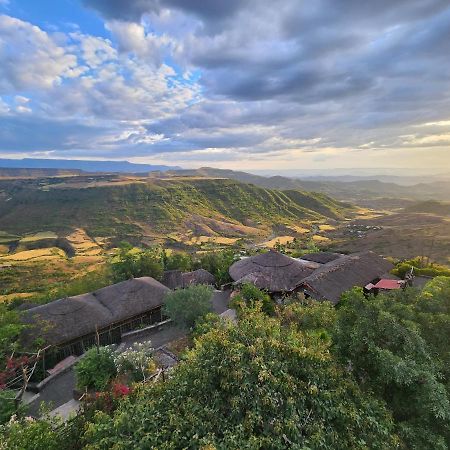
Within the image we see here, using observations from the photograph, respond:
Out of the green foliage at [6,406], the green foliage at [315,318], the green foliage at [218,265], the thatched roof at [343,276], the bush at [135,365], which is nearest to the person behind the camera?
the green foliage at [315,318]

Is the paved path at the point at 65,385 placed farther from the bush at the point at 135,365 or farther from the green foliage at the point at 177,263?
the green foliage at the point at 177,263

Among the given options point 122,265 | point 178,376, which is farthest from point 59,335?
point 178,376

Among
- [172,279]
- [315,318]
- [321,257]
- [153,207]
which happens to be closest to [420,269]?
[321,257]

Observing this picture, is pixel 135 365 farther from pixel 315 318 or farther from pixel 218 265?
pixel 218 265

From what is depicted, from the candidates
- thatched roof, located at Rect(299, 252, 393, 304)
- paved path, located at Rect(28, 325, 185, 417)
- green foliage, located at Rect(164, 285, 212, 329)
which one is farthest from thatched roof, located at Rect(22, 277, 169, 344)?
thatched roof, located at Rect(299, 252, 393, 304)

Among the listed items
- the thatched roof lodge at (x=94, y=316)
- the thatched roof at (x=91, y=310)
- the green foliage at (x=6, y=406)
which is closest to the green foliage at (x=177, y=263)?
the thatched roof at (x=91, y=310)
